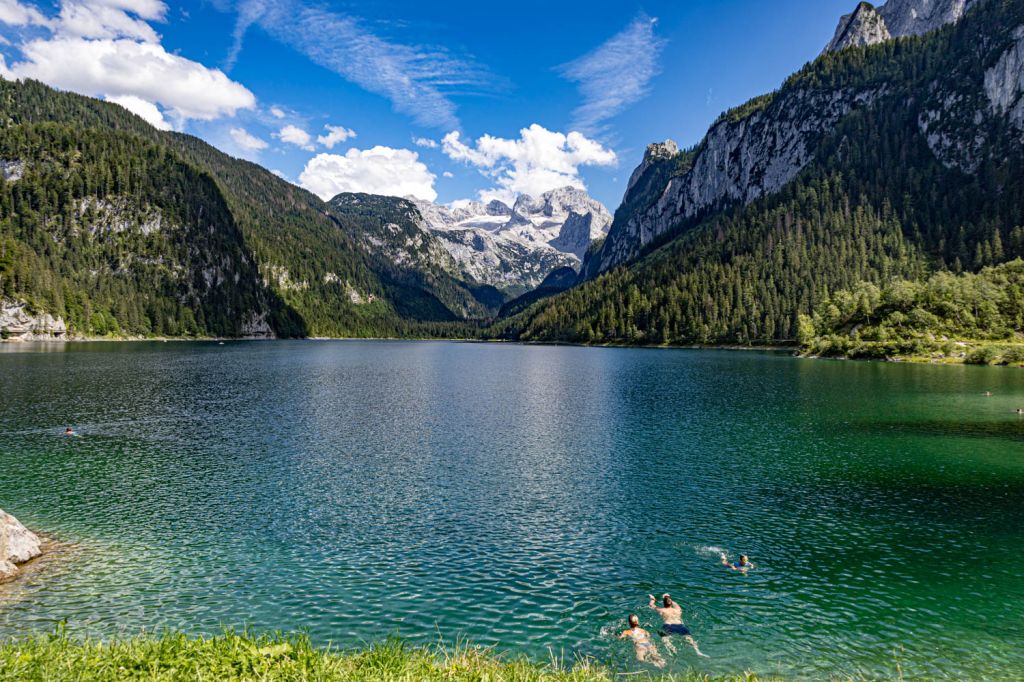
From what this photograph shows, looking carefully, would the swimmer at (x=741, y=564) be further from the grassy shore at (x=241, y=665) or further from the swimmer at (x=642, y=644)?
the grassy shore at (x=241, y=665)

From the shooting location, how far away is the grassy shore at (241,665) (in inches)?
631

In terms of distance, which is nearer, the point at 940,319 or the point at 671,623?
the point at 671,623

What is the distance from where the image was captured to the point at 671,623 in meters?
25.2

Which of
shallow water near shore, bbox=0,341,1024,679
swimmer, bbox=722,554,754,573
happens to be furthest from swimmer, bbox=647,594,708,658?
swimmer, bbox=722,554,754,573

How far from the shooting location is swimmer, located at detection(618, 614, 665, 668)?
22.6 m

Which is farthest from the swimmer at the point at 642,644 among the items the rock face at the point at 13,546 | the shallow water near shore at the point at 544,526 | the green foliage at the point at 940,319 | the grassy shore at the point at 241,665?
the green foliage at the point at 940,319

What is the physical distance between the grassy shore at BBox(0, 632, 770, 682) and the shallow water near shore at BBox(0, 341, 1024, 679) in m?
4.29

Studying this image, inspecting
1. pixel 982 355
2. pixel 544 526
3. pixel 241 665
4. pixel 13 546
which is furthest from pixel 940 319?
pixel 13 546

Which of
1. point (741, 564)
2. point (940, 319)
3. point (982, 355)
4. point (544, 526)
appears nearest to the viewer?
point (741, 564)

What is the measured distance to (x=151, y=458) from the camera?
54688 mm

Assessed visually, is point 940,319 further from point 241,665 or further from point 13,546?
point 13,546

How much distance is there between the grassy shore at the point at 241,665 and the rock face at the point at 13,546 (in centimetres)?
1196

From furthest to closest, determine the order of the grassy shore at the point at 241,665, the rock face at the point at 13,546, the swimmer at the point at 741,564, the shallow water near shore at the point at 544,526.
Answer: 1. the swimmer at the point at 741,564
2. the rock face at the point at 13,546
3. the shallow water near shore at the point at 544,526
4. the grassy shore at the point at 241,665

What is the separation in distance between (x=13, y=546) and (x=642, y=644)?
3425 cm
